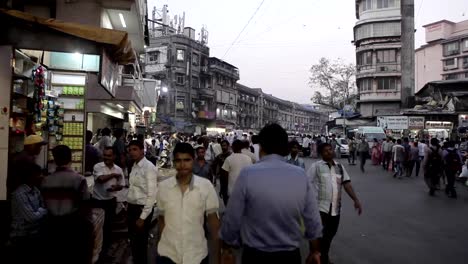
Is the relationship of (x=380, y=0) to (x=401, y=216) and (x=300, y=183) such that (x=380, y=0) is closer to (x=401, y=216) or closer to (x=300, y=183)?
(x=401, y=216)

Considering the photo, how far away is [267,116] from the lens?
89.7 meters

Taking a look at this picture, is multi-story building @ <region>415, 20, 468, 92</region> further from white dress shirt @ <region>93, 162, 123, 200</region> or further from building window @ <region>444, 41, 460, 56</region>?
white dress shirt @ <region>93, 162, 123, 200</region>

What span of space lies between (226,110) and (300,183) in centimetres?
6330

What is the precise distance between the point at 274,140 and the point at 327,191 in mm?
2671

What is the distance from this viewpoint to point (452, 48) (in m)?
63.0

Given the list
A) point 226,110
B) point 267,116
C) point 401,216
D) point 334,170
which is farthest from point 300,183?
point 267,116

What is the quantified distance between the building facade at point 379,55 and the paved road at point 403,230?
3649 centimetres

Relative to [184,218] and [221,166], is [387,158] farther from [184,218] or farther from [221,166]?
[184,218]

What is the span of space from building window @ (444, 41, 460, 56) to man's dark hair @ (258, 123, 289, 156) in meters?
69.5

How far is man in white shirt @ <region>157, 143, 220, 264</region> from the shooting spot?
10.3 feet

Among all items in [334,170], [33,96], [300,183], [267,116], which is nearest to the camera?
[300,183]

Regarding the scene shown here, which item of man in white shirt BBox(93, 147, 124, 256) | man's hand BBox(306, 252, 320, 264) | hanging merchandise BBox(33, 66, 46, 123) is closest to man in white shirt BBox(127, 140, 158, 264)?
man in white shirt BBox(93, 147, 124, 256)

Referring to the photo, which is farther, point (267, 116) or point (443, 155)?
point (267, 116)

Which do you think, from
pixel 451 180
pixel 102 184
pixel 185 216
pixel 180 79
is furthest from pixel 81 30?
pixel 180 79
